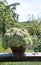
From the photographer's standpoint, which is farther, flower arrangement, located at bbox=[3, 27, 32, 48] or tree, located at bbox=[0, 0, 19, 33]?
tree, located at bbox=[0, 0, 19, 33]

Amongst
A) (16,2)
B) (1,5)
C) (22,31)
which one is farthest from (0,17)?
(22,31)

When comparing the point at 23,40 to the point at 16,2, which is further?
the point at 16,2

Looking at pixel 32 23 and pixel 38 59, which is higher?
pixel 38 59

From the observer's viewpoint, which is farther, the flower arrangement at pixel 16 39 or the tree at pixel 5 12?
the tree at pixel 5 12

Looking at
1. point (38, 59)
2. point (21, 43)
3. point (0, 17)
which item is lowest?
point (0, 17)

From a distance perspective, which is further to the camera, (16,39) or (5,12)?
(5,12)

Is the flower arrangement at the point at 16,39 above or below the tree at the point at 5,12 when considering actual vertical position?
above

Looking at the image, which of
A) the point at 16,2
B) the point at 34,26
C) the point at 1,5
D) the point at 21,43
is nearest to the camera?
the point at 21,43

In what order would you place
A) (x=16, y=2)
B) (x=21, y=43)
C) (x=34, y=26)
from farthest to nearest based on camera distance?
1. (x=34, y=26)
2. (x=16, y=2)
3. (x=21, y=43)

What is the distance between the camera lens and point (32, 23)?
48.8 feet

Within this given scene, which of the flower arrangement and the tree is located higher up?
the flower arrangement

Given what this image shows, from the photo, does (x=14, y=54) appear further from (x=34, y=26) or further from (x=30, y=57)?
(x=34, y=26)

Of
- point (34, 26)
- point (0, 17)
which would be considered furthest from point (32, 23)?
point (0, 17)

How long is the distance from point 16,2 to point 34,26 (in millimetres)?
4653
